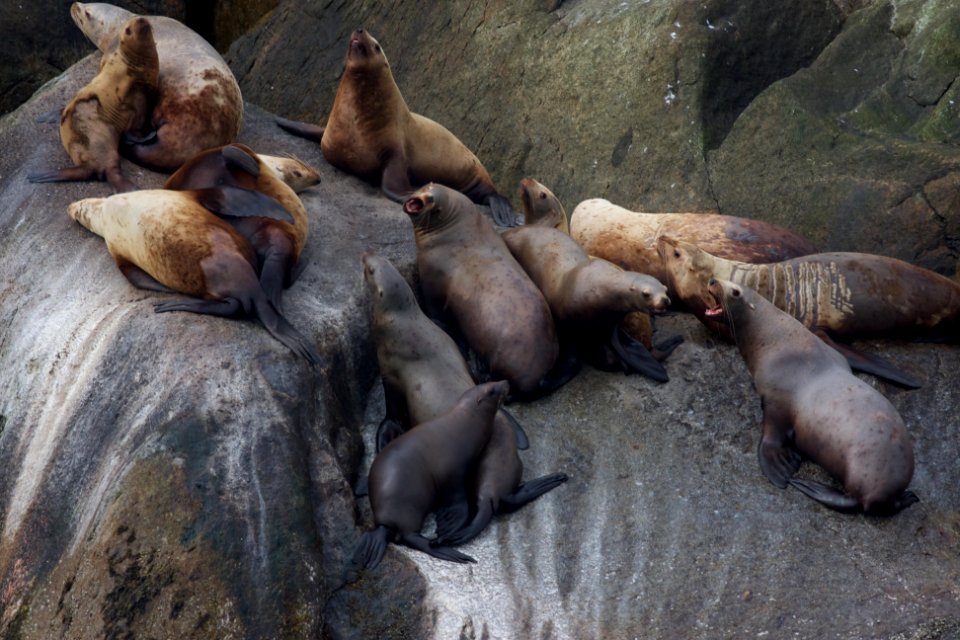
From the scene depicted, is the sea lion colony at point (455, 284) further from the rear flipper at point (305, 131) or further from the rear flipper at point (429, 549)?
the rear flipper at point (305, 131)

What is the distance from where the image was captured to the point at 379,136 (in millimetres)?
7328

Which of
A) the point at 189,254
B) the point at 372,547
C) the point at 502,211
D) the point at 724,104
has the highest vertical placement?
the point at 724,104

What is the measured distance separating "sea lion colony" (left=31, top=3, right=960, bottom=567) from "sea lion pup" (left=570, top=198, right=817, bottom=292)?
0.01 m

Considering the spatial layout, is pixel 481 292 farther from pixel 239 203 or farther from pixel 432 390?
pixel 239 203

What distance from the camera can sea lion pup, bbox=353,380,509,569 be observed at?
460cm

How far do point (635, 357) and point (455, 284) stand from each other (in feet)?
3.19

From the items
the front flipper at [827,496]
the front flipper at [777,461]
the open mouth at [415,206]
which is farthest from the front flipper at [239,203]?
the front flipper at [827,496]

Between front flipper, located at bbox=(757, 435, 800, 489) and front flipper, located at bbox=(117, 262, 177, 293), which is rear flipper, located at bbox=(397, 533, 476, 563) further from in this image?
A: front flipper, located at bbox=(117, 262, 177, 293)

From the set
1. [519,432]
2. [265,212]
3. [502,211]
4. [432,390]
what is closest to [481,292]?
[432,390]

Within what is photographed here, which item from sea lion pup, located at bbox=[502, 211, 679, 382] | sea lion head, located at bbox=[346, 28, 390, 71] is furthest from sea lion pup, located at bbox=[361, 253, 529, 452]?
sea lion head, located at bbox=[346, 28, 390, 71]

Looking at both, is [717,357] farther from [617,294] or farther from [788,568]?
[788,568]

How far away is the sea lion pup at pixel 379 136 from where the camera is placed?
7.29 metres

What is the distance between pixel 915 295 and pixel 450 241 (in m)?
2.38

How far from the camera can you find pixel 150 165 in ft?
21.8
